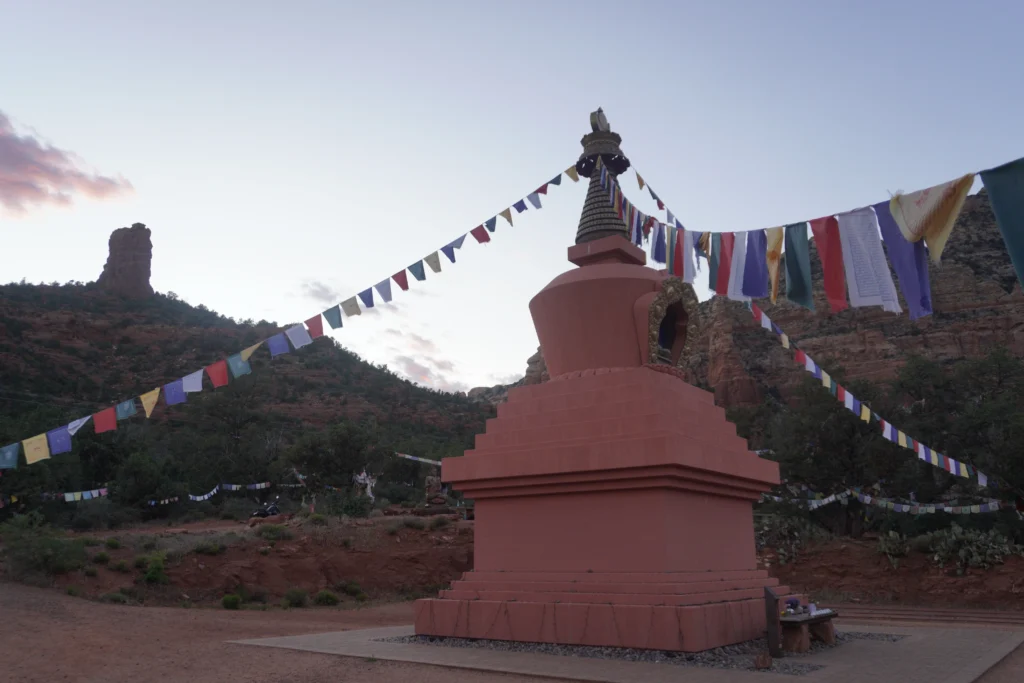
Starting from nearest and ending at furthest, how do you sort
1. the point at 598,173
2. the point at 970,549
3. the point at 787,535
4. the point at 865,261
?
the point at 865,261, the point at 598,173, the point at 970,549, the point at 787,535

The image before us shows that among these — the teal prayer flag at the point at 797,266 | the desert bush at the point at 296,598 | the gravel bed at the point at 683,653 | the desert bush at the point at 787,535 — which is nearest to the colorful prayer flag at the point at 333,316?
the gravel bed at the point at 683,653

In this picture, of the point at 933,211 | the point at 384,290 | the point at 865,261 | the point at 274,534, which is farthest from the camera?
the point at 274,534

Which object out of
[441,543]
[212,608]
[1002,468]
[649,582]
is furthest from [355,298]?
[1002,468]

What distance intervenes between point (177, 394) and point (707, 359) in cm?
5633

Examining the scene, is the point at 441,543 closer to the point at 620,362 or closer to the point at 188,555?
the point at 188,555

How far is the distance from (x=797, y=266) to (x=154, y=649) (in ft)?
29.9

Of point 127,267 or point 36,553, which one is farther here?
point 127,267

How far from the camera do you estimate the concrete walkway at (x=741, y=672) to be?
23.0 feet

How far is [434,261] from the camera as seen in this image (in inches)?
451

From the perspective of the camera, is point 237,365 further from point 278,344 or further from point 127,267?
point 127,267

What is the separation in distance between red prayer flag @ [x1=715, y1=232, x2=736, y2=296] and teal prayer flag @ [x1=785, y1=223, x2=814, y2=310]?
33.6 inches

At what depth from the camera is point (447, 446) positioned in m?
41.8

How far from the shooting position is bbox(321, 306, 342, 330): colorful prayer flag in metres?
10.1

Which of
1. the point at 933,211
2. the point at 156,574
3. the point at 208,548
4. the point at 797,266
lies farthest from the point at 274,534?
the point at 933,211
